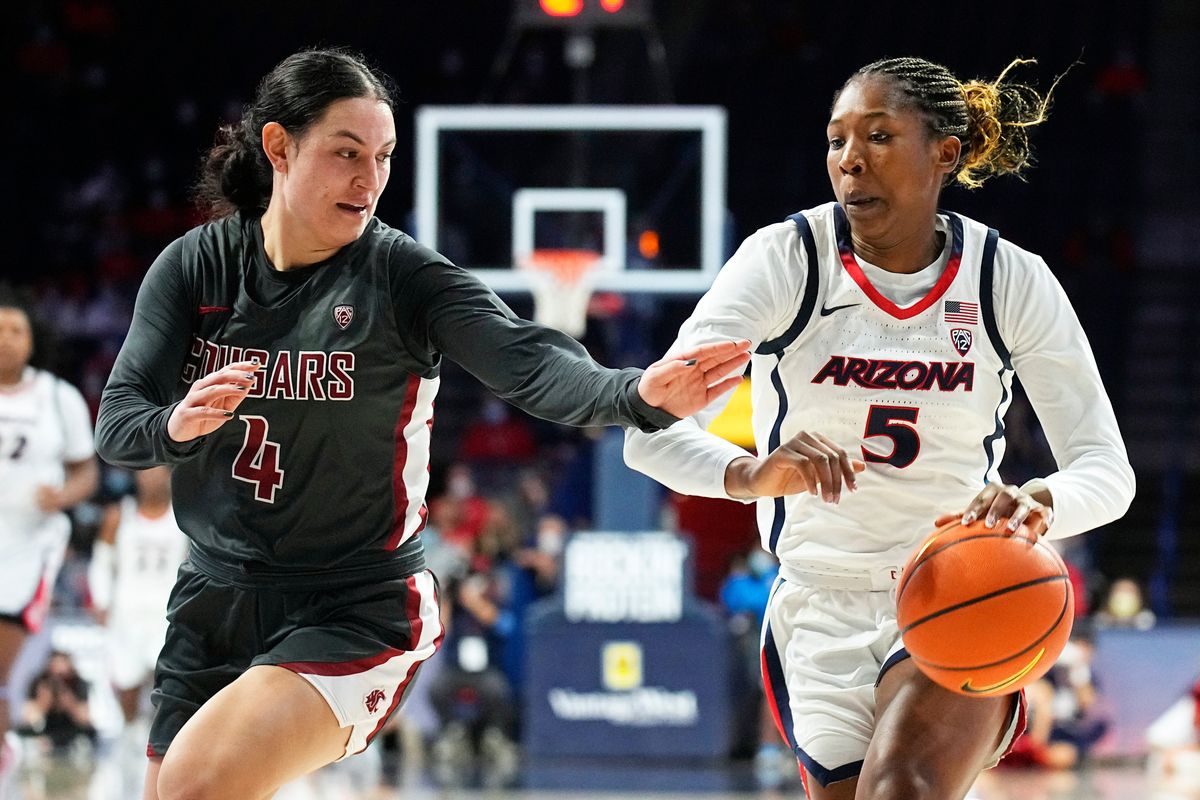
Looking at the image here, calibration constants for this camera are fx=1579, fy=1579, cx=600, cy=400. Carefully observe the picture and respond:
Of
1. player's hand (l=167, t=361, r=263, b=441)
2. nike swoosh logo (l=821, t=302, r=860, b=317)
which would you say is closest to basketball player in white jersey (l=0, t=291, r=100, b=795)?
player's hand (l=167, t=361, r=263, b=441)

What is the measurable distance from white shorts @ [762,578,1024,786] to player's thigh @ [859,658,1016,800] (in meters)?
0.08

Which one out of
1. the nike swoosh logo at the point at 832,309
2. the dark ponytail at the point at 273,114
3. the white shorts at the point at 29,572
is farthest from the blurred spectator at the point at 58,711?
the nike swoosh logo at the point at 832,309

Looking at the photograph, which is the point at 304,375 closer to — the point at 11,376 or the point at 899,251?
the point at 899,251

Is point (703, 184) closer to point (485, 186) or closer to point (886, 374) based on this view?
point (485, 186)

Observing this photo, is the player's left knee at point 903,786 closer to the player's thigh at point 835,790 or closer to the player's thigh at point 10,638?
the player's thigh at point 835,790

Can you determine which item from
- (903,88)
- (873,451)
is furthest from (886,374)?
(903,88)

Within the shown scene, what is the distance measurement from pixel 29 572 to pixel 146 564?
9.78 ft

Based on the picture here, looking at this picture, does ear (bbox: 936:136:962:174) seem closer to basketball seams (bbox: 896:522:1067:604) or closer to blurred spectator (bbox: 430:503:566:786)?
basketball seams (bbox: 896:522:1067:604)

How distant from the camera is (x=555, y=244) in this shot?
11.3 meters

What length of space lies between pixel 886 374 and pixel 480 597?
6904 mm

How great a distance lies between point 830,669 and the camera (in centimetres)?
344

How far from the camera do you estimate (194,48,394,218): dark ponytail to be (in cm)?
337

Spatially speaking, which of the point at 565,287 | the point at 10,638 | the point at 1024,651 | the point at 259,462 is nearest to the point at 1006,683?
the point at 1024,651

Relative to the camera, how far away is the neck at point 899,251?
3592 millimetres
